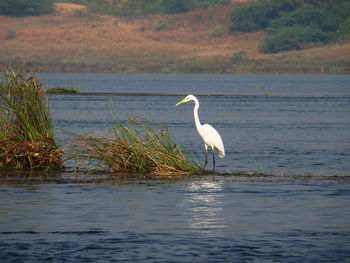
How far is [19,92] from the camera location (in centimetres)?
1858

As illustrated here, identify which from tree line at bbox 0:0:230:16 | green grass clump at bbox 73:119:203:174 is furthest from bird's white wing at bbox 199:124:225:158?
tree line at bbox 0:0:230:16

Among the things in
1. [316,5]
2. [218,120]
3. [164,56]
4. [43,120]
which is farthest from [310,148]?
[316,5]

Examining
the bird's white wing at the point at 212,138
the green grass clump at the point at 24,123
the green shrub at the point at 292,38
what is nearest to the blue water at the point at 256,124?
the bird's white wing at the point at 212,138

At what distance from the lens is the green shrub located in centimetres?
14812

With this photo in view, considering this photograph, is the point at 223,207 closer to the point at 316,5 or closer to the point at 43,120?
the point at 43,120

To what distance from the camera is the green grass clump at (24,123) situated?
1859cm

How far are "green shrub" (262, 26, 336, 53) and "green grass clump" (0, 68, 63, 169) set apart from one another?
131 meters

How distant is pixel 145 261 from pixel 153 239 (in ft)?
4.26

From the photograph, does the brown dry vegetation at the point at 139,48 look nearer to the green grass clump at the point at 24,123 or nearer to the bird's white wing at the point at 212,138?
the bird's white wing at the point at 212,138

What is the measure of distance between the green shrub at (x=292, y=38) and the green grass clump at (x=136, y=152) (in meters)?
131

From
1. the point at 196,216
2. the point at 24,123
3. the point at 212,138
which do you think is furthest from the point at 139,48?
the point at 196,216

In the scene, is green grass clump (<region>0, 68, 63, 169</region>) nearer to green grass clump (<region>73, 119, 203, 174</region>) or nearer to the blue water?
green grass clump (<region>73, 119, 203, 174</region>)

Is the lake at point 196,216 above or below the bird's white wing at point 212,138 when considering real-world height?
below

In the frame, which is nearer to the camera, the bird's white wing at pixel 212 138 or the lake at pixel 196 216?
the lake at pixel 196 216
